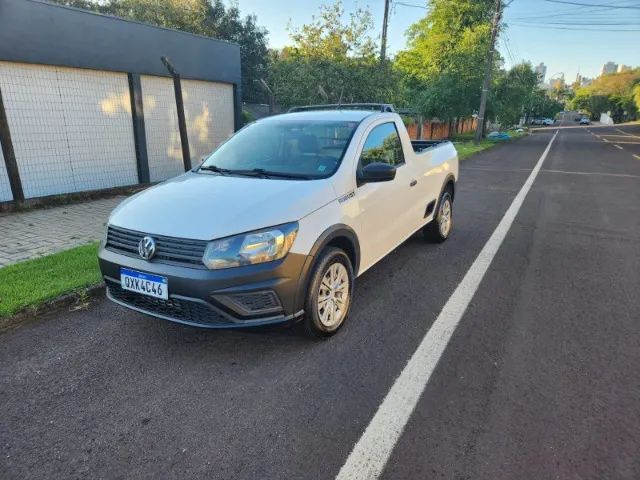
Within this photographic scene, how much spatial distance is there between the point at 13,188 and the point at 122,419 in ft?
21.0

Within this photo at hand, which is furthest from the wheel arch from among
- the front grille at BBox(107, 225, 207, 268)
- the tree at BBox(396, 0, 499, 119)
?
the tree at BBox(396, 0, 499, 119)

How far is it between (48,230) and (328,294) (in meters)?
5.12

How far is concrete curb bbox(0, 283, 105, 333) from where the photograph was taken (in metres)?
3.76

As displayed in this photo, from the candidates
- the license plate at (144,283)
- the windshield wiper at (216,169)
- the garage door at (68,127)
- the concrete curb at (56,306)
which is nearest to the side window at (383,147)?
the windshield wiper at (216,169)

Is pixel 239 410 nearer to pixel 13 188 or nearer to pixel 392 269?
pixel 392 269

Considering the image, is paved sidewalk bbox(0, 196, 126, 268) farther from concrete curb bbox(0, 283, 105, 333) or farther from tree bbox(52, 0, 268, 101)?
tree bbox(52, 0, 268, 101)

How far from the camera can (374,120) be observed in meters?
4.37

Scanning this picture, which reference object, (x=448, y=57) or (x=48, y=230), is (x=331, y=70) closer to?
(x=48, y=230)

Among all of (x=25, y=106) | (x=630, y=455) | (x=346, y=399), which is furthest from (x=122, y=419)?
(x=25, y=106)

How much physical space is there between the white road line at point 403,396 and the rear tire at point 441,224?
1.21 m

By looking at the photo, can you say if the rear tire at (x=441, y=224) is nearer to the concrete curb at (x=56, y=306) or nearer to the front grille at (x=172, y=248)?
the front grille at (x=172, y=248)

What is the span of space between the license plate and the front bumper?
1.5 inches

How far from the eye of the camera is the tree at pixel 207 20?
1016 inches

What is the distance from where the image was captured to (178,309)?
10.0 ft
